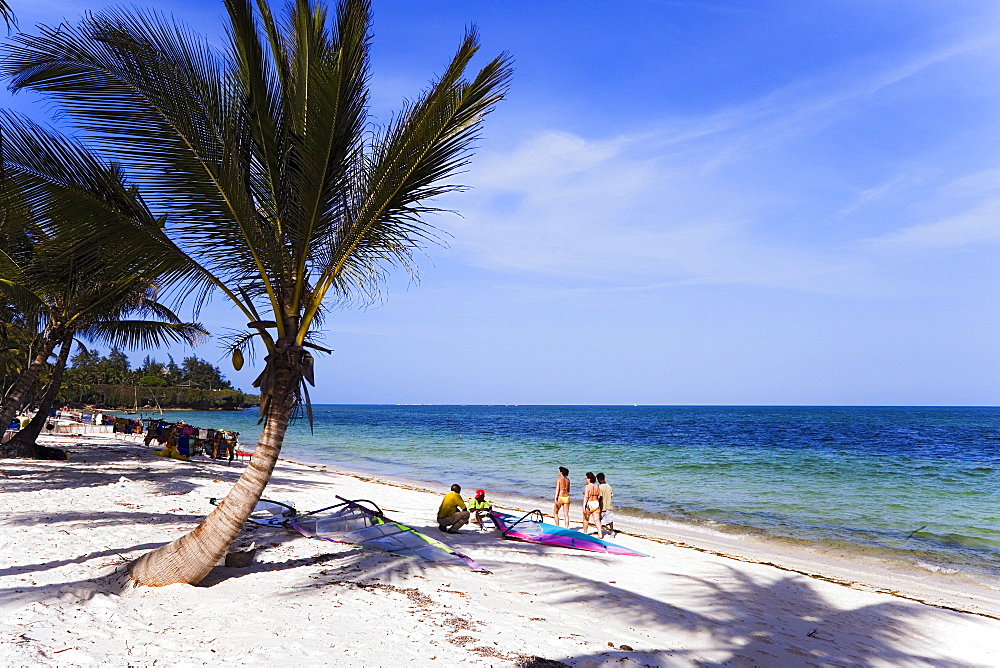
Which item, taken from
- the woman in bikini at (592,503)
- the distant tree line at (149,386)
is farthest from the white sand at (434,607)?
the distant tree line at (149,386)

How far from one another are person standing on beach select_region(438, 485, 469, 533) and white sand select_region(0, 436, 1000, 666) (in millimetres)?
293

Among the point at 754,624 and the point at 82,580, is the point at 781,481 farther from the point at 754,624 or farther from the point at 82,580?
the point at 82,580

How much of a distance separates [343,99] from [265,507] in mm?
6908

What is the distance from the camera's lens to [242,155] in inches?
222

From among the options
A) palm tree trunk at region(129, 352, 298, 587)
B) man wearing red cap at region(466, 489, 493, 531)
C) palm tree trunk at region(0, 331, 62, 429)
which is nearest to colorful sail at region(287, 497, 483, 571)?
man wearing red cap at region(466, 489, 493, 531)

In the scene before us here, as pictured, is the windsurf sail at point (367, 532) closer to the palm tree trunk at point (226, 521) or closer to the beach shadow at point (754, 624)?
the beach shadow at point (754, 624)

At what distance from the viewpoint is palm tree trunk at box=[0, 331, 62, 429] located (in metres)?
11.5

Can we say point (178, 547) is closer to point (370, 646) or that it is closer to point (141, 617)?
point (141, 617)

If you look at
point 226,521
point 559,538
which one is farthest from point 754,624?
point 226,521

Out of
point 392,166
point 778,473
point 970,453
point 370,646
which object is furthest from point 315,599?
point 970,453

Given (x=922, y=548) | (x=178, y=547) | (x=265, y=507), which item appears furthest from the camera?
(x=922, y=548)

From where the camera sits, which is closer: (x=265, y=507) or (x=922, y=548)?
(x=265, y=507)

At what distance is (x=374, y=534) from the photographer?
27.3 ft

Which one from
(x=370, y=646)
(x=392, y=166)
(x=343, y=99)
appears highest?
(x=343, y=99)
